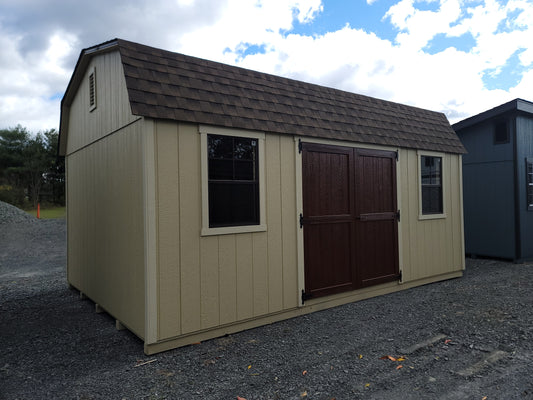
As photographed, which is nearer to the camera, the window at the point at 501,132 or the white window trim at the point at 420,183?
the white window trim at the point at 420,183

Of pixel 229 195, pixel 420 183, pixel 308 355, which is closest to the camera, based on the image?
pixel 308 355

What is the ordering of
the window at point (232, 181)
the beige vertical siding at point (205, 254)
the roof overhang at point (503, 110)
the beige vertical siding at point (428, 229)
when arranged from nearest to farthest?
the beige vertical siding at point (205, 254), the window at point (232, 181), the beige vertical siding at point (428, 229), the roof overhang at point (503, 110)

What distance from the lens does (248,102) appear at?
13.1 feet

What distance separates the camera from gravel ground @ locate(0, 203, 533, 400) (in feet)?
7.95

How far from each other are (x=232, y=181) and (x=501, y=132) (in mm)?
7147

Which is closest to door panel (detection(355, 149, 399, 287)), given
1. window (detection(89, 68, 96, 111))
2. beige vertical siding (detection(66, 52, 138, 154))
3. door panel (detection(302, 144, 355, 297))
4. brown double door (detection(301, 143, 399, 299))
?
brown double door (detection(301, 143, 399, 299))

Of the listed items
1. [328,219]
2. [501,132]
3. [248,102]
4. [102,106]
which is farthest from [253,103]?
[501,132]

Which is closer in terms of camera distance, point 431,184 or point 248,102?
point 248,102

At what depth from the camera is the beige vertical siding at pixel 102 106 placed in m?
3.64

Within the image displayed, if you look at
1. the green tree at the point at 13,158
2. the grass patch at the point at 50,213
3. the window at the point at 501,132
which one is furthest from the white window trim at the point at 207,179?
the green tree at the point at 13,158

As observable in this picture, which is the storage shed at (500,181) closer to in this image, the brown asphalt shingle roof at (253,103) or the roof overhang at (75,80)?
the brown asphalt shingle roof at (253,103)

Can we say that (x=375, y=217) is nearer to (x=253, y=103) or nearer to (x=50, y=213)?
(x=253, y=103)

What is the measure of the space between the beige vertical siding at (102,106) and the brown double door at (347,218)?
2.24 meters

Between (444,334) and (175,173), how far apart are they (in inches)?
127
